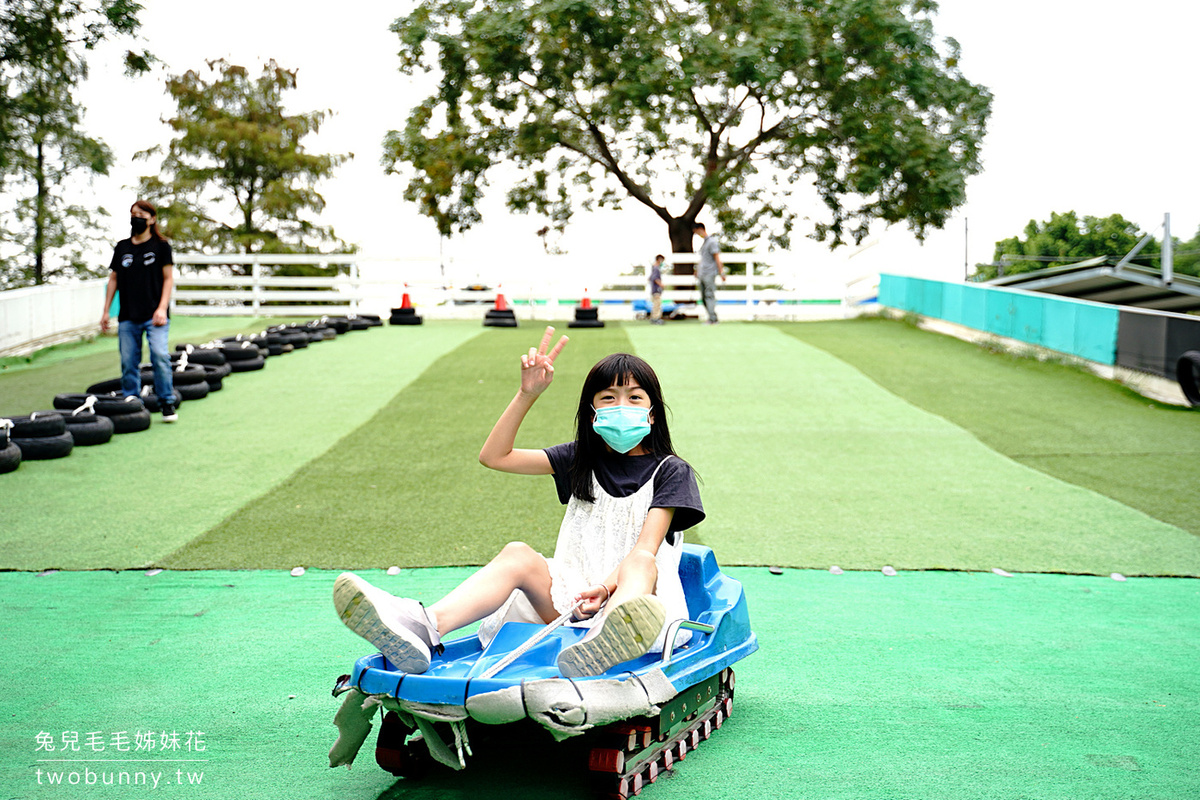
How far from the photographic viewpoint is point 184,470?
7.82m

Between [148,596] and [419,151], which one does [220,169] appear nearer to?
[419,151]

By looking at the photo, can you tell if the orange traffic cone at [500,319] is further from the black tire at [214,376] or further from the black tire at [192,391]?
the black tire at [192,391]

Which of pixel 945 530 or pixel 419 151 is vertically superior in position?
pixel 419 151

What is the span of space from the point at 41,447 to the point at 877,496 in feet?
20.7

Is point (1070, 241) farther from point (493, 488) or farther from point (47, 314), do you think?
point (493, 488)

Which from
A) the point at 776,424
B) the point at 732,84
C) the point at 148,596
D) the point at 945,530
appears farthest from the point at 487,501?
the point at 732,84

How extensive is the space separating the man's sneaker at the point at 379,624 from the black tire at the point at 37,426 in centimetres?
625

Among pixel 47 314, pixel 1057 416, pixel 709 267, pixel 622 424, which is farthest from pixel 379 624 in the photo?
pixel 709 267

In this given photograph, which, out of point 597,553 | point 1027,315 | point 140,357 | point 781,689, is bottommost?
point 781,689

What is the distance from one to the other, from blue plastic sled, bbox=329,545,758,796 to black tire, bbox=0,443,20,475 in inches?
227

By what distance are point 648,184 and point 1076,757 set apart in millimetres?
24193

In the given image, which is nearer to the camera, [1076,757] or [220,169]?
[1076,757]

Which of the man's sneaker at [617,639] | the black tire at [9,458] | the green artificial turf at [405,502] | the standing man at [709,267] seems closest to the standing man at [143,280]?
the black tire at [9,458]

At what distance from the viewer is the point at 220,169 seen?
108 feet
